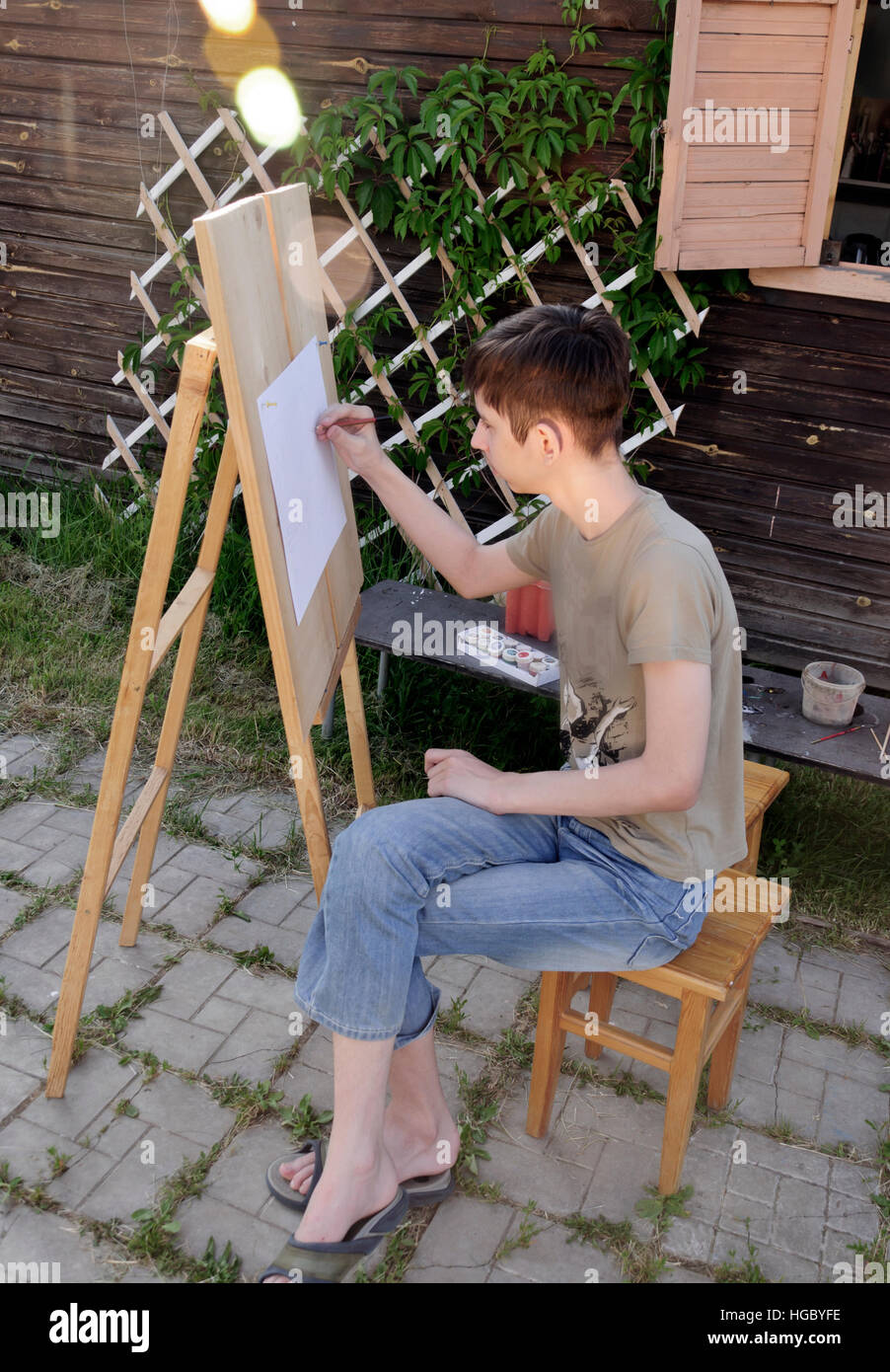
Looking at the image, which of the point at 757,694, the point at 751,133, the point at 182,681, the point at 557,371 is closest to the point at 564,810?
the point at 557,371

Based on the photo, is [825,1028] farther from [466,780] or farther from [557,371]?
[557,371]

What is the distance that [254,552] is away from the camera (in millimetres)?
1774

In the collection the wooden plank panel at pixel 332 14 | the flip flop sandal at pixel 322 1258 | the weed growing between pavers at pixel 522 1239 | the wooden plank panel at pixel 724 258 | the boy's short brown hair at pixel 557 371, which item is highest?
the wooden plank panel at pixel 332 14

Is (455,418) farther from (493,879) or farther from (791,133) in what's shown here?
(493,879)

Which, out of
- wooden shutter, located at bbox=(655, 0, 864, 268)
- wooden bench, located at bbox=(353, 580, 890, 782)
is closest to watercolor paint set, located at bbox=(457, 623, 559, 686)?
wooden bench, located at bbox=(353, 580, 890, 782)

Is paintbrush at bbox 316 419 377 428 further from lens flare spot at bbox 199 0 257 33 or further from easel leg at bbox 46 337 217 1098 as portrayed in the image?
lens flare spot at bbox 199 0 257 33

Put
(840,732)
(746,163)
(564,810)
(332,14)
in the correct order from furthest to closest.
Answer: (332,14) < (746,163) < (840,732) < (564,810)

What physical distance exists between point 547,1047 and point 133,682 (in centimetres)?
101

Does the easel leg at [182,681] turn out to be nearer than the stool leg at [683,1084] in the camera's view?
No

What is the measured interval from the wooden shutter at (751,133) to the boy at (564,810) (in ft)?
4.79

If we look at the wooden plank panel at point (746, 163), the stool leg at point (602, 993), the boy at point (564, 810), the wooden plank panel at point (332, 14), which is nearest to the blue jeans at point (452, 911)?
the boy at point (564, 810)

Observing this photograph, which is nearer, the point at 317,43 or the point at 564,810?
the point at 564,810

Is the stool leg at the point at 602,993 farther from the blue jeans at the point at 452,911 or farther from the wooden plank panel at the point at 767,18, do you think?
the wooden plank panel at the point at 767,18

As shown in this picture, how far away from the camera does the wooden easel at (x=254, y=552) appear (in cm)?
162
